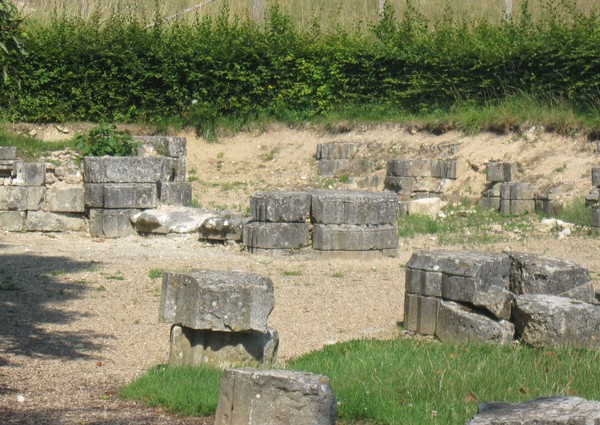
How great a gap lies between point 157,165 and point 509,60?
9.81 meters

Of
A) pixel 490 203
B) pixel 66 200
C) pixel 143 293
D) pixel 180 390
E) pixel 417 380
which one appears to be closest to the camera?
pixel 180 390

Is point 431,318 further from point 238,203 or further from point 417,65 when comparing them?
point 417,65

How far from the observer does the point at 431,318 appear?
8.80 meters

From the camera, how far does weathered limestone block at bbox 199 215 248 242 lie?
44.6 ft

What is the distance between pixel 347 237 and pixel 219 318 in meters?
6.19

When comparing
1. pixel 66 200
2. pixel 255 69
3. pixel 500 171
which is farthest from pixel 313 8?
pixel 66 200

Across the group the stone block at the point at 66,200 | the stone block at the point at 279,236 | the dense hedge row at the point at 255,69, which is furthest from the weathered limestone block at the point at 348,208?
the dense hedge row at the point at 255,69

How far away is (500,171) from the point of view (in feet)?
63.7

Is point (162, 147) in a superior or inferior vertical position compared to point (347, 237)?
superior

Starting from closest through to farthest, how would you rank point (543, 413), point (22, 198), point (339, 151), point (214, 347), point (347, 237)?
point (543, 413)
point (214, 347)
point (347, 237)
point (22, 198)
point (339, 151)

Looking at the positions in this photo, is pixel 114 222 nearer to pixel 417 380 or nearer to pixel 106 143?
pixel 106 143

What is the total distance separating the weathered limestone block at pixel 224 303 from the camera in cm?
703

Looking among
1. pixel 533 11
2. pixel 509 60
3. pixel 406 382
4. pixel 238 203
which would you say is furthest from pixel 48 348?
pixel 533 11

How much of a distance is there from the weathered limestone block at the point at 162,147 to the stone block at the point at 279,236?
3.30 m
